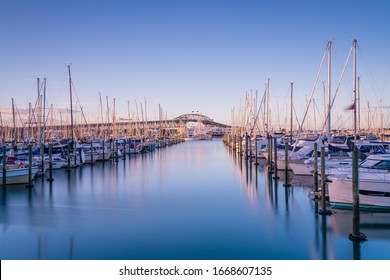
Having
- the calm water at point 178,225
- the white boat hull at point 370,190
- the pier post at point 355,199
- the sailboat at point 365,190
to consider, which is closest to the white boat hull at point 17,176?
the calm water at point 178,225

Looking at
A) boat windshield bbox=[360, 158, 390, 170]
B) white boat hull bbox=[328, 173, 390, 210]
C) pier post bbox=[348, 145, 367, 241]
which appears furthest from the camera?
boat windshield bbox=[360, 158, 390, 170]

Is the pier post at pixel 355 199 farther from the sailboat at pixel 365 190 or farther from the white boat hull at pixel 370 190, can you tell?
the white boat hull at pixel 370 190

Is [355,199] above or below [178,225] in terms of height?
above

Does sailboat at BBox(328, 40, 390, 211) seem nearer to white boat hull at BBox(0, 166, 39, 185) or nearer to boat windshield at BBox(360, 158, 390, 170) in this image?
A: boat windshield at BBox(360, 158, 390, 170)

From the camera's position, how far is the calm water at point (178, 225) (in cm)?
982

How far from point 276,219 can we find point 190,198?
579 cm

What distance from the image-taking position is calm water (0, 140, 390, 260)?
982cm

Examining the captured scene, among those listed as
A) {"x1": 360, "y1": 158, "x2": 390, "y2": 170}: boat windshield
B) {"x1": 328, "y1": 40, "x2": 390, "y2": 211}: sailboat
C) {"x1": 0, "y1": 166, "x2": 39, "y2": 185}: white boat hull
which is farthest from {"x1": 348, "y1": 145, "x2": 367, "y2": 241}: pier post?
{"x1": 0, "y1": 166, "x2": 39, "y2": 185}: white boat hull

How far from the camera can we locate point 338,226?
37.4ft

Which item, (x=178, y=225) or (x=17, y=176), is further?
(x=17, y=176)

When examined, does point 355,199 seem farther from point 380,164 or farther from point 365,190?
point 380,164

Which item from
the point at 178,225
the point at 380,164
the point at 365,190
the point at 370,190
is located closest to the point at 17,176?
the point at 178,225

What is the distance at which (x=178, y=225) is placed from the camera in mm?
12531
